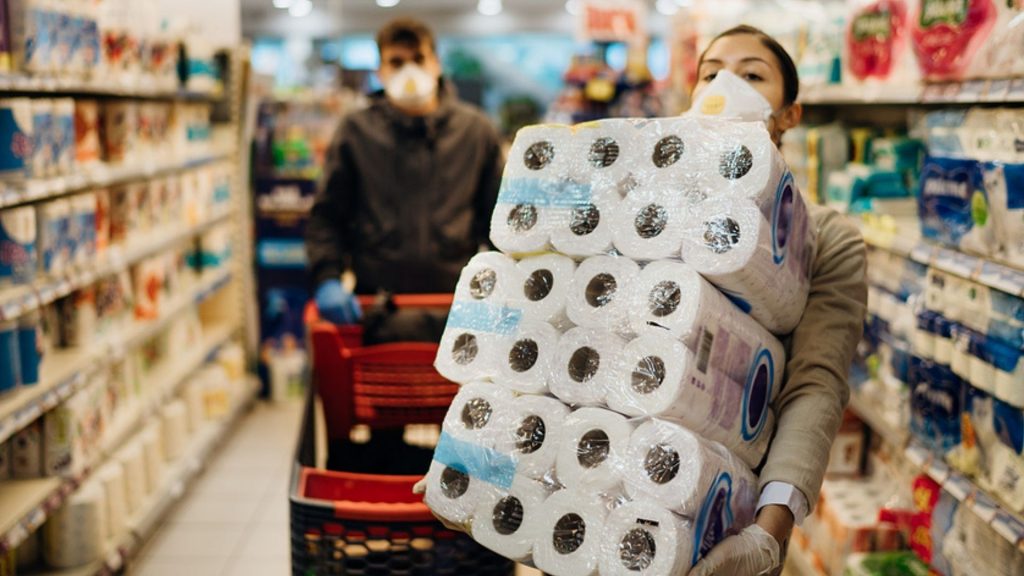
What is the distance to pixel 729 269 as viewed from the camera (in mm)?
1507

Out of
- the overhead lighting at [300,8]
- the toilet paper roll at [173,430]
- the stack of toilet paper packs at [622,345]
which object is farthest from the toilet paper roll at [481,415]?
the overhead lighting at [300,8]

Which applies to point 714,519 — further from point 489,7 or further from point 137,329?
point 489,7

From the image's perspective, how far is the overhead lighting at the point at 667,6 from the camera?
17.1 meters

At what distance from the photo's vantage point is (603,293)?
1626 mm

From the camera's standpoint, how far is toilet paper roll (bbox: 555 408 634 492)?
1511 millimetres

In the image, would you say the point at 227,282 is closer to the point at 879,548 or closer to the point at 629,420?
the point at 879,548

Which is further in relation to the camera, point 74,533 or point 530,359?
point 74,533

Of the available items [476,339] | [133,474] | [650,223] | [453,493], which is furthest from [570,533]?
[133,474]

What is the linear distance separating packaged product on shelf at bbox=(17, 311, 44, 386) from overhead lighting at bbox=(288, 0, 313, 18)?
50.6 feet

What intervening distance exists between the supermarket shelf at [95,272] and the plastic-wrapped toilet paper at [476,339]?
5.68 ft

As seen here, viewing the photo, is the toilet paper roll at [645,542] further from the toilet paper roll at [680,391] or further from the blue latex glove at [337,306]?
the blue latex glove at [337,306]

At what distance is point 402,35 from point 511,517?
88.9 inches

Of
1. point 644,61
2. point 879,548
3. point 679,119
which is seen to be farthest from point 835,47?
point 644,61

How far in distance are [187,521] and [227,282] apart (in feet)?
6.16
